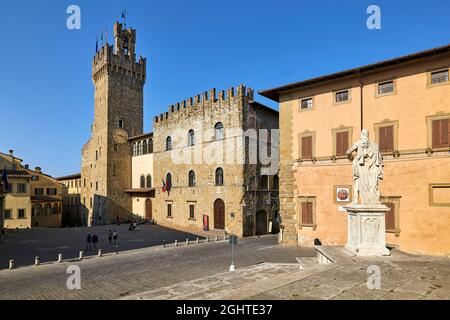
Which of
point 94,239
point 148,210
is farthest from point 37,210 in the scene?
point 94,239

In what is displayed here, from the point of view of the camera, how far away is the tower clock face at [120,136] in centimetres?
→ 4272

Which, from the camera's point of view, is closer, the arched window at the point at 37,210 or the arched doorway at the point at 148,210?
the arched doorway at the point at 148,210

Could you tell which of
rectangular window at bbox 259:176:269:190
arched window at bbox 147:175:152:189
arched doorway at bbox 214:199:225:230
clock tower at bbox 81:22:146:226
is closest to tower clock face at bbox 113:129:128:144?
clock tower at bbox 81:22:146:226

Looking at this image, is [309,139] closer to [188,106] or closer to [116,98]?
[188,106]

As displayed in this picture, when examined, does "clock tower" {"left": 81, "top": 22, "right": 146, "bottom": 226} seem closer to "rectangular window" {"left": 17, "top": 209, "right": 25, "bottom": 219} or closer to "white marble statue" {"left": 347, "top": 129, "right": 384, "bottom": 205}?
"rectangular window" {"left": 17, "top": 209, "right": 25, "bottom": 219}

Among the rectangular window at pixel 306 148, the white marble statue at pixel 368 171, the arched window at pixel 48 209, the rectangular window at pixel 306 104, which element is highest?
the rectangular window at pixel 306 104

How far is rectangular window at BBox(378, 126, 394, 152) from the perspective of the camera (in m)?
18.6

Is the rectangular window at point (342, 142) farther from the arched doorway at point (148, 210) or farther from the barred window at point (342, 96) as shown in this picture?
the arched doorway at point (148, 210)

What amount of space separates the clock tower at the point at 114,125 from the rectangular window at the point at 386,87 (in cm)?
3396

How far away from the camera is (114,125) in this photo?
42.7 metres

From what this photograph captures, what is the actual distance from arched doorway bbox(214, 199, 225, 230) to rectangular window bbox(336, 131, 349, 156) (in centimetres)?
1347

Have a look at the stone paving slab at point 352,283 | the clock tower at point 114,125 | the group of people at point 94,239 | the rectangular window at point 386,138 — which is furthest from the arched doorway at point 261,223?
the clock tower at point 114,125
